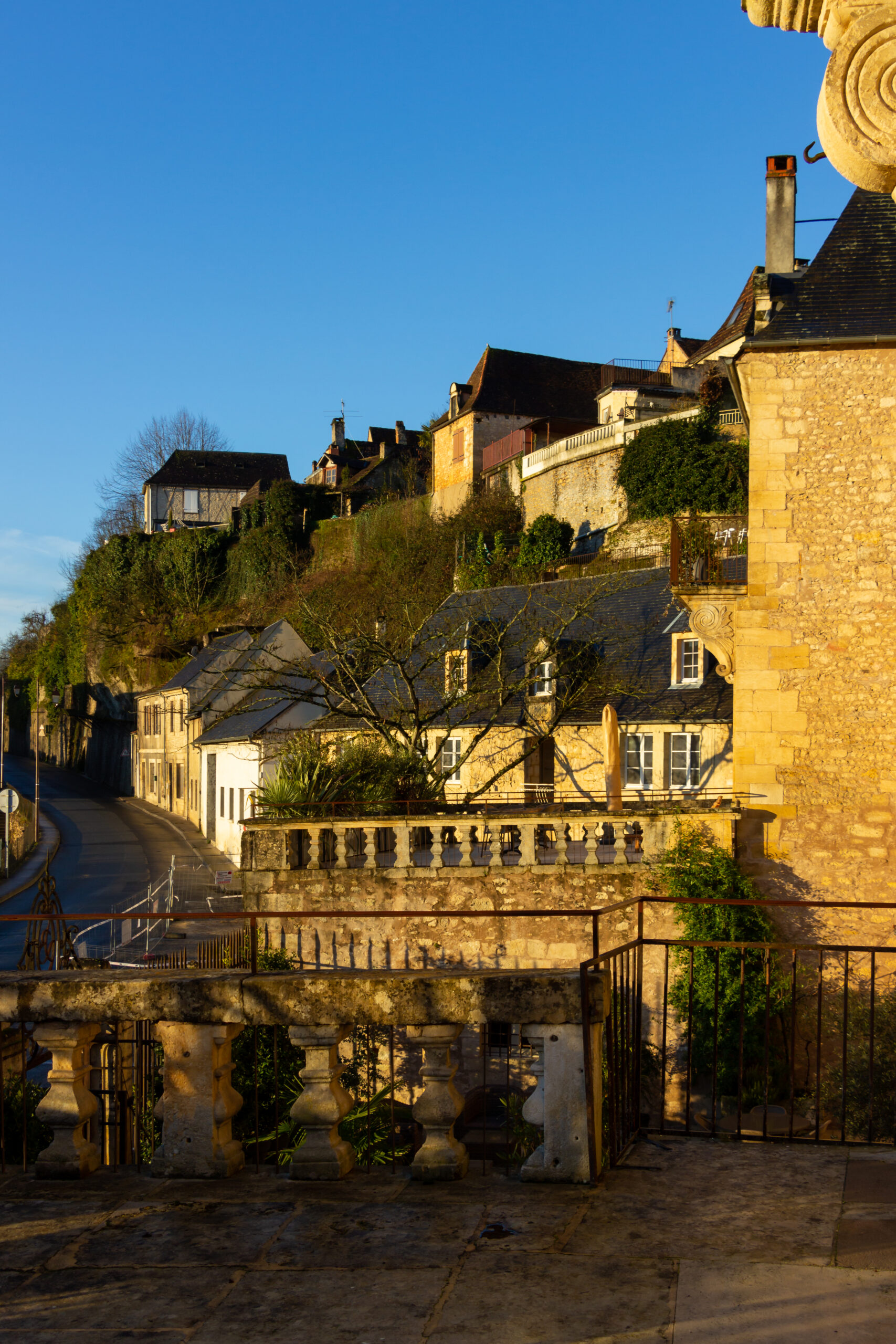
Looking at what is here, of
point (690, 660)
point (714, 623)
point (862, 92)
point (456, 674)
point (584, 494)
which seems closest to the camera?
point (862, 92)

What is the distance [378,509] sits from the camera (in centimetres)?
5403

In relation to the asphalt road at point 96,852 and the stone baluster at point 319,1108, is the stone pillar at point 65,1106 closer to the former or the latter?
the stone baluster at point 319,1108

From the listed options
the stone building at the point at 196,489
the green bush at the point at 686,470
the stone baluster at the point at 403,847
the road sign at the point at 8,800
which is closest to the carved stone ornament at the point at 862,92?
the stone baluster at the point at 403,847

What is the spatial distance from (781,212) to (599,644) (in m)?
8.94

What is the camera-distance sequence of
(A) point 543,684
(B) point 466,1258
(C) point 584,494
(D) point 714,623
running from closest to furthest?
(B) point 466,1258, (D) point 714,623, (A) point 543,684, (C) point 584,494

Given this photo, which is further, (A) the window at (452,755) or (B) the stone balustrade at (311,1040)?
(A) the window at (452,755)

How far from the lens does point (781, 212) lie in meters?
21.7

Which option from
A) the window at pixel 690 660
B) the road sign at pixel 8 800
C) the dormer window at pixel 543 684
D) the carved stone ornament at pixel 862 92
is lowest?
the road sign at pixel 8 800

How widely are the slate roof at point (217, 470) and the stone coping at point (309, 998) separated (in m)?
65.7

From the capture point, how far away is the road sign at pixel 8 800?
1273 inches

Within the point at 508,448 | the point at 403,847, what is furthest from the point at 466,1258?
the point at 508,448

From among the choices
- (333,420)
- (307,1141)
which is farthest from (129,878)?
(333,420)

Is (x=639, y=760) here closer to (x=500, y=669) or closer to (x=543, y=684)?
(x=543, y=684)

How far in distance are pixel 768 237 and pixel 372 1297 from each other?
22.4m
